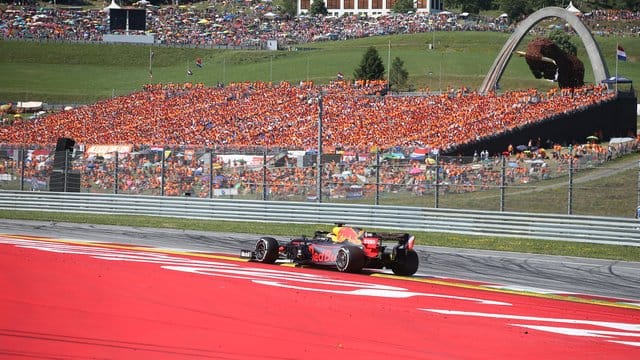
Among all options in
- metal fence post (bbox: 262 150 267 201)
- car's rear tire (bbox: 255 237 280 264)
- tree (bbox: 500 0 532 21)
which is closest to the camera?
car's rear tire (bbox: 255 237 280 264)

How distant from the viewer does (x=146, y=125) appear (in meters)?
57.8

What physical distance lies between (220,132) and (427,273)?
3461 centimetres

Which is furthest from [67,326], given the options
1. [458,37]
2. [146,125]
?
[458,37]

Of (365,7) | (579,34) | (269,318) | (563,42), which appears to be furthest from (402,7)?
(269,318)

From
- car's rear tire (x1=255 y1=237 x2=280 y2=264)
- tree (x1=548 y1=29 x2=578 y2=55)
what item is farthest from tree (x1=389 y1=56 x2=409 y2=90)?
car's rear tire (x1=255 y1=237 x2=280 y2=264)

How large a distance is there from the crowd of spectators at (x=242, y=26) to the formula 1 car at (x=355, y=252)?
87.8 m

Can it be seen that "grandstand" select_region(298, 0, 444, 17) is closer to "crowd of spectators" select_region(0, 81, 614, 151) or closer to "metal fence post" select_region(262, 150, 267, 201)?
"crowd of spectators" select_region(0, 81, 614, 151)

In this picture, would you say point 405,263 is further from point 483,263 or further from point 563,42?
point 563,42

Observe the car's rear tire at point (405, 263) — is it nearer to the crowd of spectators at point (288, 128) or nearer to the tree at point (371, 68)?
the crowd of spectators at point (288, 128)

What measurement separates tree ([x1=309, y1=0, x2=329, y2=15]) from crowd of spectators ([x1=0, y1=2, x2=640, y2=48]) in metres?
9.33

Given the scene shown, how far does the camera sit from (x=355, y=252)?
17.7 m

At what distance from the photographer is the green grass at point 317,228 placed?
25.6 m

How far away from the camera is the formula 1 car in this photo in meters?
17.8

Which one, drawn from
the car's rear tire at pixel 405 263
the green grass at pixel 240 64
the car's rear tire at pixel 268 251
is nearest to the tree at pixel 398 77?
the green grass at pixel 240 64
